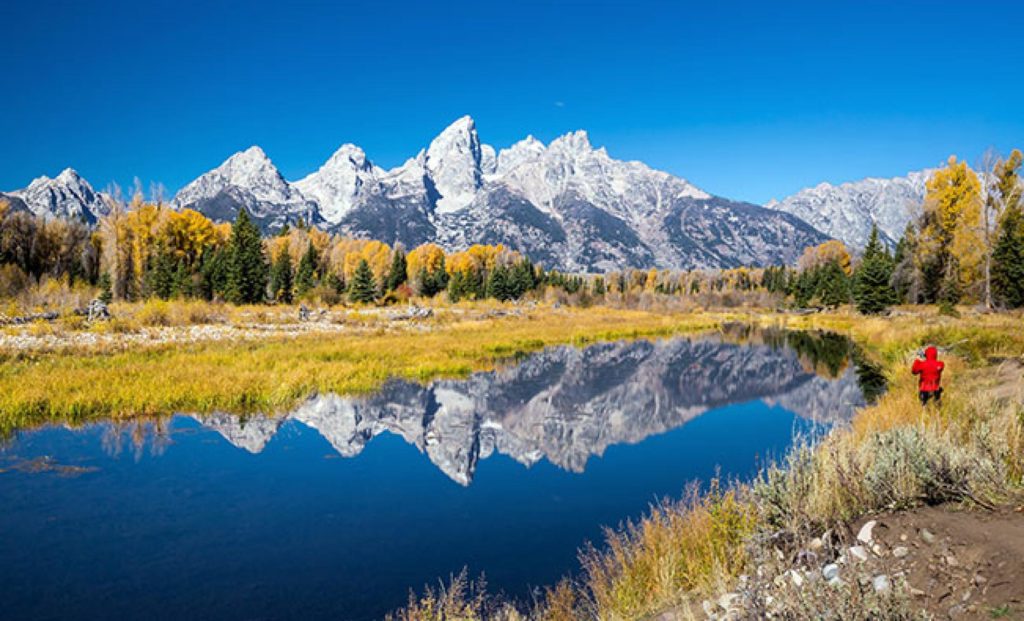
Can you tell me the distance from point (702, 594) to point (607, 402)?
14.5m

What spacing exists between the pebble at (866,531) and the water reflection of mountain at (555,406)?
24.2 feet

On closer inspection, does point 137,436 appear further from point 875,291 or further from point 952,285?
point 875,291

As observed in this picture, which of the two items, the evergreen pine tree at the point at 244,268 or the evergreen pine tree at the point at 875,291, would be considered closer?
the evergreen pine tree at the point at 875,291

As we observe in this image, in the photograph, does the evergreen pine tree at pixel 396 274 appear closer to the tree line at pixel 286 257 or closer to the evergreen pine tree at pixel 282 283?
the tree line at pixel 286 257

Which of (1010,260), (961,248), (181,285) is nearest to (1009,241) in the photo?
(1010,260)

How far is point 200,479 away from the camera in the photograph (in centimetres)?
1071

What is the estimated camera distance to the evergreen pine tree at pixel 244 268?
50312 mm

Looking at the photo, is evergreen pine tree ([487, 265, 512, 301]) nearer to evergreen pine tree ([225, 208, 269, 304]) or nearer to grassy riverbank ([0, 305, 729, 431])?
evergreen pine tree ([225, 208, 269, 304])

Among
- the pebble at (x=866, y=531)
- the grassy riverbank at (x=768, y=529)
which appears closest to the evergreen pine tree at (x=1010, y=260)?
the grassy riverbank at (x=768, y=529)

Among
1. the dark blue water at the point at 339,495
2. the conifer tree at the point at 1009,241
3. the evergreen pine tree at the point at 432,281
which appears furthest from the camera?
the evergreen pine tree at the point at 432,281

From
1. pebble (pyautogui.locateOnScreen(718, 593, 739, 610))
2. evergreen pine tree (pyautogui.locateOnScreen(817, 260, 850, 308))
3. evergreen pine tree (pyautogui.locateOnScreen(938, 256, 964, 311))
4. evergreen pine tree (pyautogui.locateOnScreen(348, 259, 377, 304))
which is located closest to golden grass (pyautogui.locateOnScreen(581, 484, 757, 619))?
pebble (pyautogui.locateOnScreen(718, 593, 739, 610))

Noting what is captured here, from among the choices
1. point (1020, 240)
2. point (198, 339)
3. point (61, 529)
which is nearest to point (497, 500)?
point (61, 529)

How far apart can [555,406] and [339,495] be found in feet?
31.6

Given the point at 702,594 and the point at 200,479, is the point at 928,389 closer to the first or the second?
the point at 702,594
